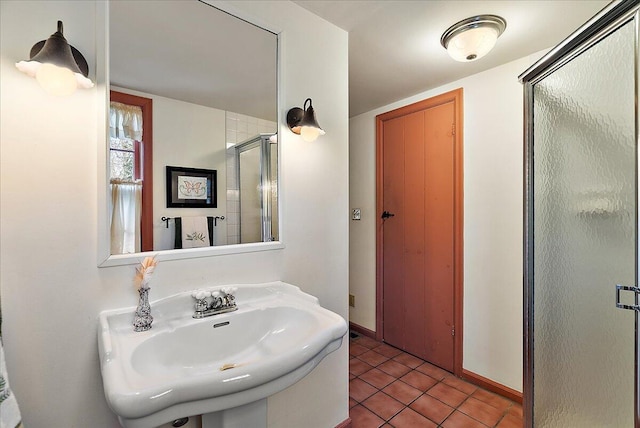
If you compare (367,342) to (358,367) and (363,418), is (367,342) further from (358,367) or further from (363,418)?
(363,418)

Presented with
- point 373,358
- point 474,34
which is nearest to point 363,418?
point 373,358

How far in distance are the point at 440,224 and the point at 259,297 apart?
162 centimetres

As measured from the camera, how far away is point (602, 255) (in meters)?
1.08

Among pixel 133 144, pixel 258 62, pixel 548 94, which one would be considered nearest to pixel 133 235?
pixel 133 144

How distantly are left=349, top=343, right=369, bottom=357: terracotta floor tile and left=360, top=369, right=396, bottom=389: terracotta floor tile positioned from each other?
0.28m

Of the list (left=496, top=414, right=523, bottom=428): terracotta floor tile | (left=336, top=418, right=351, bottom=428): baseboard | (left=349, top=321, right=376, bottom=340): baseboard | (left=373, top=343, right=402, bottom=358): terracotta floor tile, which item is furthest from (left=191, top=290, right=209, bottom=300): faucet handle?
(left=349, top=321, right=376, bottom=340): baseboard

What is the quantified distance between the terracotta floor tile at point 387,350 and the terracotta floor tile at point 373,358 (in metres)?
0.05

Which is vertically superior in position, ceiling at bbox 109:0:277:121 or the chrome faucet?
ceiling at bbox 109:0:277:121

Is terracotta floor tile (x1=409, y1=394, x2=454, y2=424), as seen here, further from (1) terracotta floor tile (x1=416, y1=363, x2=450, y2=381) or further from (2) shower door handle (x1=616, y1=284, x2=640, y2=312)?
(2) shower door handle (x1=616, y1=284, x2=640, y2=312)

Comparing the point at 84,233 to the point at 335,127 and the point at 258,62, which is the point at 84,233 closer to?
the point at 258,62

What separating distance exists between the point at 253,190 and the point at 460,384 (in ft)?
6.60

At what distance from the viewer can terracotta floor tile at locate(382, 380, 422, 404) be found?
193 centimetres

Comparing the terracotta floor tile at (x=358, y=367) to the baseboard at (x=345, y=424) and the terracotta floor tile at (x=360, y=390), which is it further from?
the baseboard at (x=345, y=424)

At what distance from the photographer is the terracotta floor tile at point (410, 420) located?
1.69 meters
